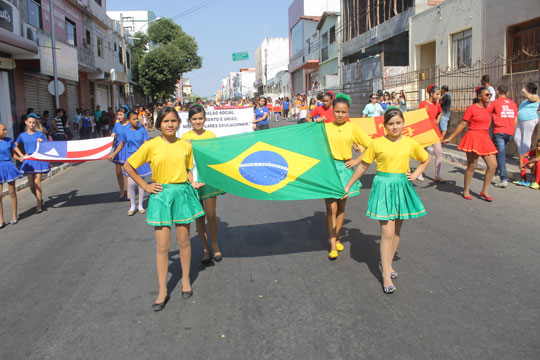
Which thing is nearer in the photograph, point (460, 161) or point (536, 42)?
point (460, 161)

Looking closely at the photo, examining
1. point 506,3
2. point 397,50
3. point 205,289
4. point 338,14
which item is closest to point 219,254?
point 205,289

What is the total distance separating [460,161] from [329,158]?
332 inches

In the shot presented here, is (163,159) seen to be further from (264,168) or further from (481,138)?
(481,138)

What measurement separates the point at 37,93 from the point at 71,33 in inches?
268

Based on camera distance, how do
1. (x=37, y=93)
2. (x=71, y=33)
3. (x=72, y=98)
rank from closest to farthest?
(x=37, y=93) → (x=71, y=33) → (x=72, y=98)

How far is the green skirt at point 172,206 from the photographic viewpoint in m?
4.04

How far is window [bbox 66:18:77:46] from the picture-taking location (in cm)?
2616

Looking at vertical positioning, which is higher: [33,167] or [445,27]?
[445,27]

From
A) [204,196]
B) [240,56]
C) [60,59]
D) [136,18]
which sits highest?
[136,18]

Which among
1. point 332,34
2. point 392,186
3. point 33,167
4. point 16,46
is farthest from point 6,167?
point 332,34

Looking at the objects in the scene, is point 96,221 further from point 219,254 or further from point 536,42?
point 536,42

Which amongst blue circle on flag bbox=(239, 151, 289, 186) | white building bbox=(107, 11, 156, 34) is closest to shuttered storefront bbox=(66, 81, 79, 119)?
blue circle on flag bbox=(239, 151, 289, 186)

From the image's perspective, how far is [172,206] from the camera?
4121 mm

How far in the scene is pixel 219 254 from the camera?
5227mm
